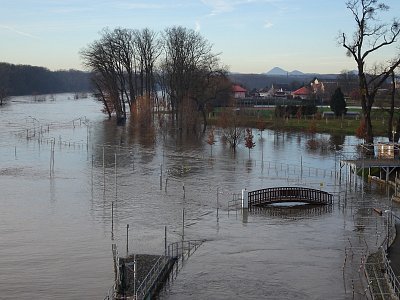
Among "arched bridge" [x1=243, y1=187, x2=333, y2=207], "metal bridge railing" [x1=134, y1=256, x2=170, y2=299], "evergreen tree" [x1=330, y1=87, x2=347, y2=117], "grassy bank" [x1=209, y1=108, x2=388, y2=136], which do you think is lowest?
"metal bridge railing" [x1=134, y1=256, x2=170, y2=299]

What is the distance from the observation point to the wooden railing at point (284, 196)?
122 ft

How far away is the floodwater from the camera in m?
23.9

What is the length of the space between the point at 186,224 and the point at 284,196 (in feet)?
25.5

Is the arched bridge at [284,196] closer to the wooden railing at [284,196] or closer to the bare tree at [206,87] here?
the wooden railing at [284,196]

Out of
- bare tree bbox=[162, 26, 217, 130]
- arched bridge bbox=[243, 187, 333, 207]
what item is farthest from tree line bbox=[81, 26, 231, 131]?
arched bridge bbox=[243, 187, 333, 207]

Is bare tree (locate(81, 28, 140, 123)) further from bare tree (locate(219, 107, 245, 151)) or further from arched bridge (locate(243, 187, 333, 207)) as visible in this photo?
arched bridge (locate(243, 187, 333, 207))

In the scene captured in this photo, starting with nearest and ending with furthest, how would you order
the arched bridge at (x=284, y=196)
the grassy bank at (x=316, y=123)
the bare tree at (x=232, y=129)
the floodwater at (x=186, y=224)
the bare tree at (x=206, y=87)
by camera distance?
1. the floodwater at (x=186, y=224)
2. the arched bridge at (x=284, y=196)
3. the bare tree at (x=232, y=129)
4. the grassy bank at (x=316, y=123)
5. the bare tree at (x=206, y=87)

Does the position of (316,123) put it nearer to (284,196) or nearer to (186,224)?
(284,196)

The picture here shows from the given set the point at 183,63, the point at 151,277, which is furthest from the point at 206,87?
the point at 151,277

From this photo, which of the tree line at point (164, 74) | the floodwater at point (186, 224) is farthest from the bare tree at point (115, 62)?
the floodwater at point (186, 224)

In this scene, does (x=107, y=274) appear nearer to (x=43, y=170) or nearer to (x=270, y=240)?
(x=270, y=240)

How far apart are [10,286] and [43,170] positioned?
26.1 m

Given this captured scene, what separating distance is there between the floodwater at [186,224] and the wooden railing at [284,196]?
890mm

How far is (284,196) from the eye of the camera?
37531 millimetres
